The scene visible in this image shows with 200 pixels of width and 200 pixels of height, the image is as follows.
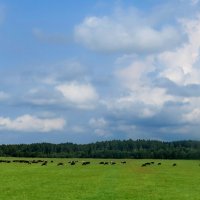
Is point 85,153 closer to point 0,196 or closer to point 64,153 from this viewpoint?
point 64,153

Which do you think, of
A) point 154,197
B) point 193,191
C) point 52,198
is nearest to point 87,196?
point 52,198

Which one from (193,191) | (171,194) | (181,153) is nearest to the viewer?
(171,194)

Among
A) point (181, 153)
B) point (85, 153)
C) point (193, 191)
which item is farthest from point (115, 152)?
point (193, 191)

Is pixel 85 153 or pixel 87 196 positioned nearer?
pixel 87 196

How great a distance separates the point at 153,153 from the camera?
7264 inches

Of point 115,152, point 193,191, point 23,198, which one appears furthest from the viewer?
point 115,152

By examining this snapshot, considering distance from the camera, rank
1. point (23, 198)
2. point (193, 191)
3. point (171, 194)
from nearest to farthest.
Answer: point (23, 198), point (171, 194), point (193, 191)

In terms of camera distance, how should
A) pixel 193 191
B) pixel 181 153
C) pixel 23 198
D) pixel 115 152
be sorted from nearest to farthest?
pixel 23 198
pixel 193 191
pixel 181 153
pixel 115 152

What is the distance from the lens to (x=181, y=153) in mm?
178875

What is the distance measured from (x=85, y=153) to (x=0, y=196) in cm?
16372

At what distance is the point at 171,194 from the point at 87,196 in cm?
643

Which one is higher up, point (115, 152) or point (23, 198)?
point (115, 152)

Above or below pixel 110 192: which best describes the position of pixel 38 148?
above

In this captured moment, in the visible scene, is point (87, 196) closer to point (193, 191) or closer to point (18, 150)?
point (193, 191)
